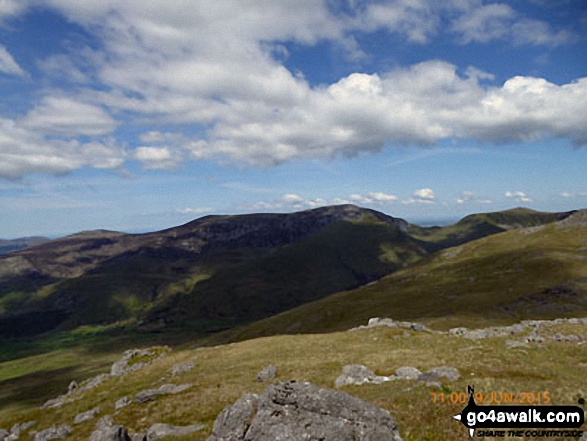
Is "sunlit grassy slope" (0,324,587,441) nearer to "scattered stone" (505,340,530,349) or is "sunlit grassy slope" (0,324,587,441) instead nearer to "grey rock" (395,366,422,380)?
"grey rock" (395,366,422,380)

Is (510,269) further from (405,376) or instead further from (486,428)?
(486,428)

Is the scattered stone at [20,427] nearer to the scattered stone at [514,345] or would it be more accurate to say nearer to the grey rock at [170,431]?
the grey rock at [170,431]

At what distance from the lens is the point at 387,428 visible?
58.0ft

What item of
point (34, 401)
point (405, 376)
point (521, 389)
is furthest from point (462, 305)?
point (34, 401)

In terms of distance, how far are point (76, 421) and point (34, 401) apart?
160 meters

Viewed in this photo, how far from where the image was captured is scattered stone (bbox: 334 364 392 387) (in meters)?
34.1

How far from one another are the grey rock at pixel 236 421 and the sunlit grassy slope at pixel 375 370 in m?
3.97

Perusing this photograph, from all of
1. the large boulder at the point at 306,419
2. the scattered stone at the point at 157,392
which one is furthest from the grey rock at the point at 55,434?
the large boulder at the point at 306,419

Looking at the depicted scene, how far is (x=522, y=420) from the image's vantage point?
18.7 metres

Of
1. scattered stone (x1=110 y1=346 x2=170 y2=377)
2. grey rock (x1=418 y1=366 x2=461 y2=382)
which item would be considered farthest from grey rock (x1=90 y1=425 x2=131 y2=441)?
scattered stone (x1=110 y1=346 x2=170 y2=377)

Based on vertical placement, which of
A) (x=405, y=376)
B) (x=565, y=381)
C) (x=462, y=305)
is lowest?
(x=462, y=305)

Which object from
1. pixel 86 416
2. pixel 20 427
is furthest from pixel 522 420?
pixel 20 427

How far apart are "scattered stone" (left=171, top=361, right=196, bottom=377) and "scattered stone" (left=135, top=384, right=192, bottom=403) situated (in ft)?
38.0

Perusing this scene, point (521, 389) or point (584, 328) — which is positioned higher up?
point (521, 389)
